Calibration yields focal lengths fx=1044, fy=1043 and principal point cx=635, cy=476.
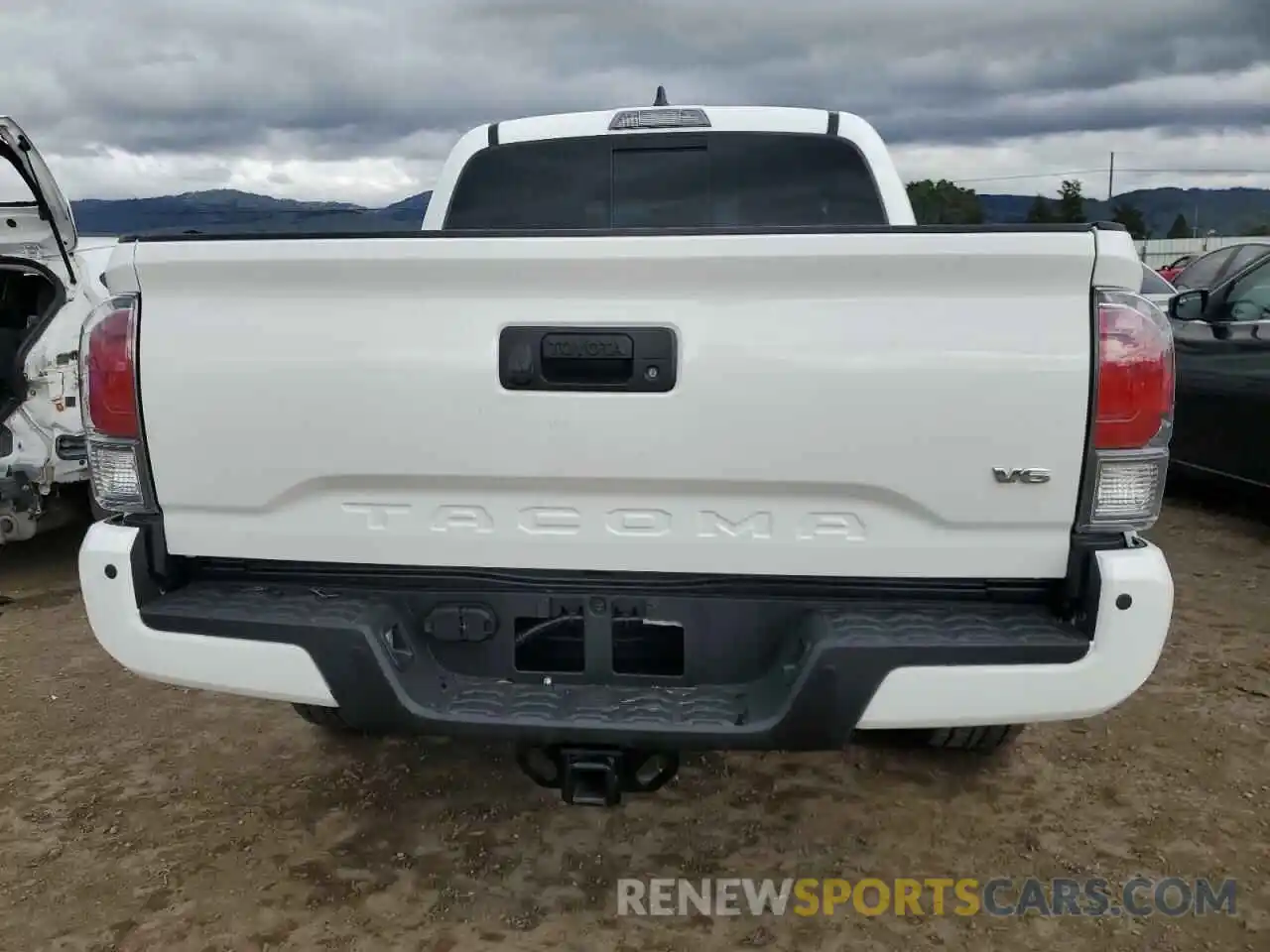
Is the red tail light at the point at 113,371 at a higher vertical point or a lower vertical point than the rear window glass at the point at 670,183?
lower

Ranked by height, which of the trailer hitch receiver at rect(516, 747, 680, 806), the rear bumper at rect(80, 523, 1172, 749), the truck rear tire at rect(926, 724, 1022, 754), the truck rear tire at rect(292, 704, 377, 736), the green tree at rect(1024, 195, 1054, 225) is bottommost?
the truck rear tire at rect(926, 724, 1022, 754)

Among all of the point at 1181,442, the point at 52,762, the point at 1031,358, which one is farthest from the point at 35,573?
the point at 1181,442

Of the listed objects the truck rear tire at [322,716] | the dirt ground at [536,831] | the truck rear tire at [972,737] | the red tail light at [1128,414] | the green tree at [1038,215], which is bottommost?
the dirt ground at [536,831]

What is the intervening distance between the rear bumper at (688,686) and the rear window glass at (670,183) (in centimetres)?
207

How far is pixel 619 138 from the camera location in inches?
161

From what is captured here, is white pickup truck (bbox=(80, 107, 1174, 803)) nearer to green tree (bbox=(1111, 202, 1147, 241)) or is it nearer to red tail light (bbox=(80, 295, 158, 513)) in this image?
red tail light (bbox=(80, 295, 158, 513))

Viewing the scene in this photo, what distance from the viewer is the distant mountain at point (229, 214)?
2.99 meters

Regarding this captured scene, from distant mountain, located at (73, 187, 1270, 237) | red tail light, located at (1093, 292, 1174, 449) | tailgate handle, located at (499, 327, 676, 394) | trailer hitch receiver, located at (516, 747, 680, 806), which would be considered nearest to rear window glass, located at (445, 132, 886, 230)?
distant mountain, located at (73, 187, 1270, 237)

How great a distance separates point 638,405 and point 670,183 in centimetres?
207

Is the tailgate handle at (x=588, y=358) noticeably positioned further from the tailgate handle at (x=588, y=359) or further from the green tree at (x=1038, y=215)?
the green tree at (x=1038, y=215)

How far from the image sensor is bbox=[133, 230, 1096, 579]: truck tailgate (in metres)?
2.21

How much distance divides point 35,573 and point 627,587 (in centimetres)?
529

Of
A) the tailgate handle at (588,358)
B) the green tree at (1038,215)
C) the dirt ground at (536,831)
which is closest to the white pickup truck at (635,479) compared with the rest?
the tailgate handle at (588,358)

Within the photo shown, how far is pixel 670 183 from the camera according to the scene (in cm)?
411
